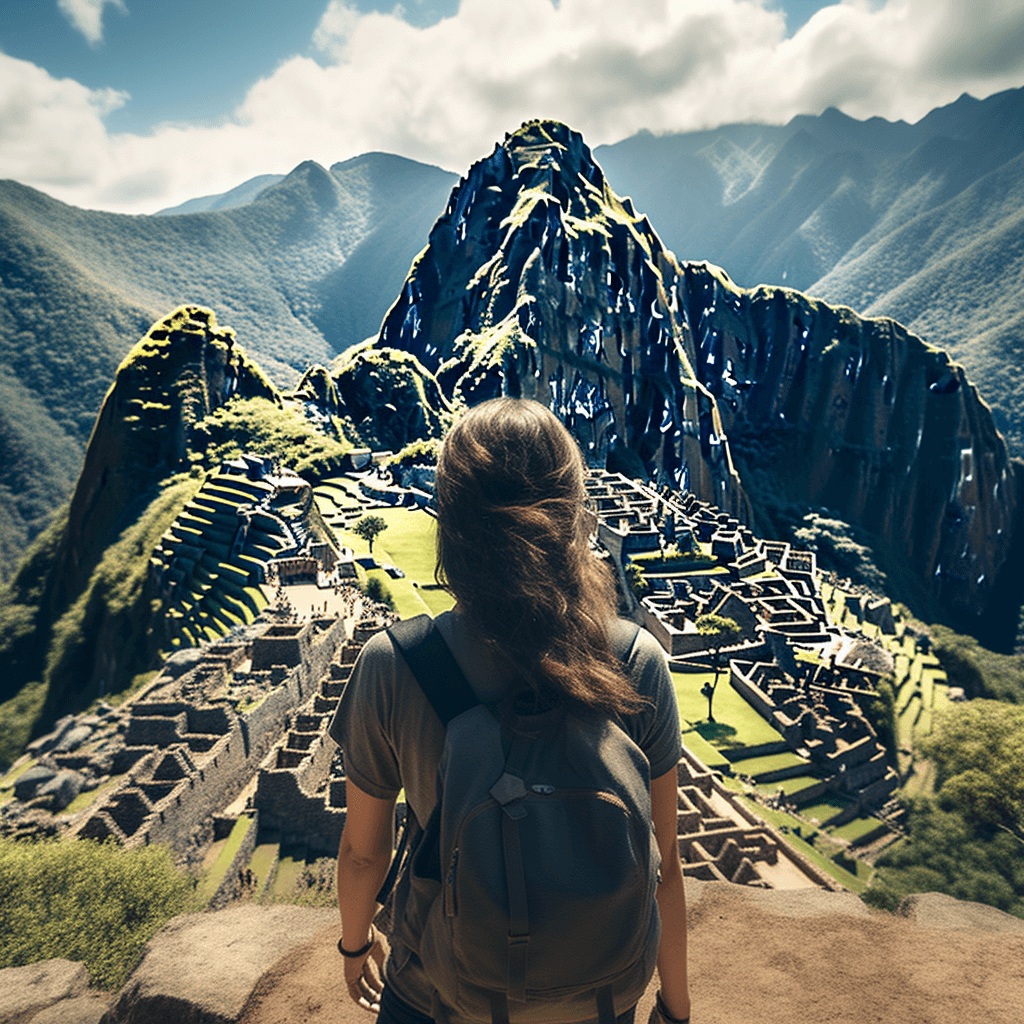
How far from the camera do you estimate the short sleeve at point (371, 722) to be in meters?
2.05

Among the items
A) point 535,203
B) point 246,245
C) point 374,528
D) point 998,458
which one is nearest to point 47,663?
point 374,528

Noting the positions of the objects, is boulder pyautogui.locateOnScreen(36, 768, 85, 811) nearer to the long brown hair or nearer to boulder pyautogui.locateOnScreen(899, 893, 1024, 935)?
boulder pyautogui.locateOnScreen(899, 893, 1024, 935)

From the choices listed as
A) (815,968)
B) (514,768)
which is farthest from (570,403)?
(514,768)

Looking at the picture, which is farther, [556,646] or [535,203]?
[535,203]

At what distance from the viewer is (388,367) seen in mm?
75875

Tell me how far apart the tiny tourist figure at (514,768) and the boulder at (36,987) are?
6.46 m

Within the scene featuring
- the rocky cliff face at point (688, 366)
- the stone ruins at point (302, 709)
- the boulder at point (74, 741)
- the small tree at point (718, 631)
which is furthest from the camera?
the rocky cliff face at point (688, 366)

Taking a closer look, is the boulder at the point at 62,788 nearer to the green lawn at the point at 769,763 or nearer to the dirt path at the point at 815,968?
the dirt path at the point at 815,968

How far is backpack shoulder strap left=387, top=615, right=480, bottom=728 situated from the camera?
1.94 m

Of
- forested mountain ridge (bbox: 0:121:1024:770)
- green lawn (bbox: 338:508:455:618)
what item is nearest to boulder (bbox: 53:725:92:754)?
green lawn (bbox: 338:508:455:618)

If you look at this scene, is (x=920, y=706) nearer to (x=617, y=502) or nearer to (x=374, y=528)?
(x=617, y=502)

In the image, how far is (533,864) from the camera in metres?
1.69

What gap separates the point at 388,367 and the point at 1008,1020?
75974 millimetres

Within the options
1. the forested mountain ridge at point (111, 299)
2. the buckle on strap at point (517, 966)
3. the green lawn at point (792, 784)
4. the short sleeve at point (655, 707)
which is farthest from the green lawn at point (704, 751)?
the forested mountain ridge at point (111, 299)
